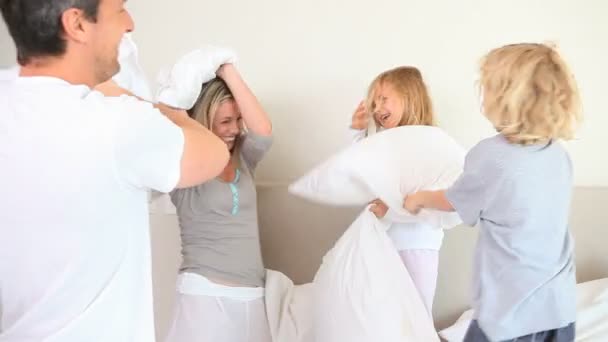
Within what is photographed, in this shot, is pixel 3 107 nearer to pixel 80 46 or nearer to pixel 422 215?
pixel 80 46

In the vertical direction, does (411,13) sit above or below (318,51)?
A: above

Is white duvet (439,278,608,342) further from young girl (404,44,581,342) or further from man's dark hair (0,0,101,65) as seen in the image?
man's dark hair (0,0,101,65)

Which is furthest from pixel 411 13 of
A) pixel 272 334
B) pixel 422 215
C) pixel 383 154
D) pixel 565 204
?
pixel 272 334

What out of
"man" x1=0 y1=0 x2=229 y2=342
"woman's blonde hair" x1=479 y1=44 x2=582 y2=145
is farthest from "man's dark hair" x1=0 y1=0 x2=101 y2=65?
"woman's blonde hair" x1=479 y1=44 x2=582 y2=145

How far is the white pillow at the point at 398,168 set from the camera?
1.38 m

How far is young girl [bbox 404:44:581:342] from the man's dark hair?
708 millimetres

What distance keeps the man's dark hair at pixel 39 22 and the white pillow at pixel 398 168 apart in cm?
73

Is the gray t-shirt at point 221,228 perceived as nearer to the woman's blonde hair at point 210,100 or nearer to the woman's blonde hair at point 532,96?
the woman's blonde hair at point 210,100

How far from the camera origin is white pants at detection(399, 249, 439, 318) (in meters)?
1.47

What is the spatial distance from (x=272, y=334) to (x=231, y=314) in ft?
0.39

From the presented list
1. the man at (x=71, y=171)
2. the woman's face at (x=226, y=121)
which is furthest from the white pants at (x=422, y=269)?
the man at (x=71, y=171)

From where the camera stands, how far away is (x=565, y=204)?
1.14 m

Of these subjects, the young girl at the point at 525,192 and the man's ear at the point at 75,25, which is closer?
the man's ear at the point at 75,25

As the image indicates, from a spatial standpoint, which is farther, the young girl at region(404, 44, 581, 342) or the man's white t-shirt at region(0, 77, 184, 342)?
the young girl at region(404, 44, 581, 342)
